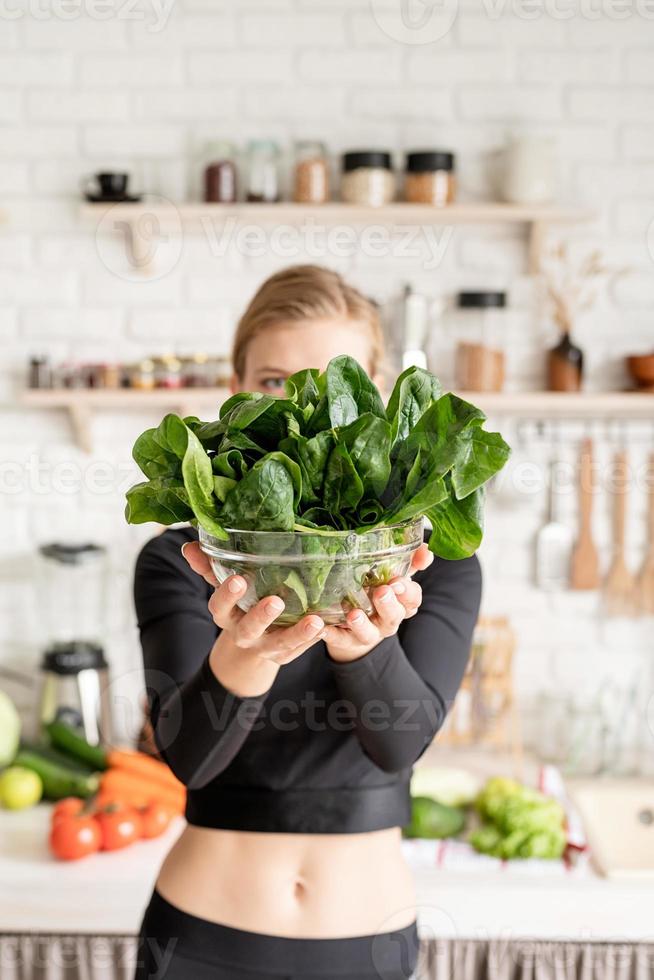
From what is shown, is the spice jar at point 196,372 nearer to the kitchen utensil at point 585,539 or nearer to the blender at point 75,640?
the blender at point 75,640

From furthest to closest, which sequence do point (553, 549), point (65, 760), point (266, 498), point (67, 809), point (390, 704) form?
point (553, 549), point (65, 760), point (67, 809), point (390, 704), point (266, 498)

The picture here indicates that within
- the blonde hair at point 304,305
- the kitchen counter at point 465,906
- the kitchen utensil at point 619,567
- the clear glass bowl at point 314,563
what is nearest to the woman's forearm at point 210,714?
the clear glass bowl at point 314,563

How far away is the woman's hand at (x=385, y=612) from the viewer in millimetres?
626

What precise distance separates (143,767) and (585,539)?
990 millimetres

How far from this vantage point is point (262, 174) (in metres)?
2.08

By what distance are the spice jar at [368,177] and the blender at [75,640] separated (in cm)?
87

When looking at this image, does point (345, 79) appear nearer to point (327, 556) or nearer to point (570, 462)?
point (570, 462)

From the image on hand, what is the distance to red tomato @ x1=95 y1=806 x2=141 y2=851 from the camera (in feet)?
5.64

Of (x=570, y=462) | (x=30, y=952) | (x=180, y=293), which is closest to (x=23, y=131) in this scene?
(x=180, y=293)

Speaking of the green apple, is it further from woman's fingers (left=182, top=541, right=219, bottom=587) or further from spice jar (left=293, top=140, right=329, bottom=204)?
woman's fingers (left=182, top=541, right=219, bottom=587)

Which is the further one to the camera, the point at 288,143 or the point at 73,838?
the point at 288,143

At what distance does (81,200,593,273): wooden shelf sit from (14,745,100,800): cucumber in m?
0.98

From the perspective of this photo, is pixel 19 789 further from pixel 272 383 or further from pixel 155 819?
pixel 272 383

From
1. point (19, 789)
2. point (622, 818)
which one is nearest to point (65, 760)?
point (19, 789)
